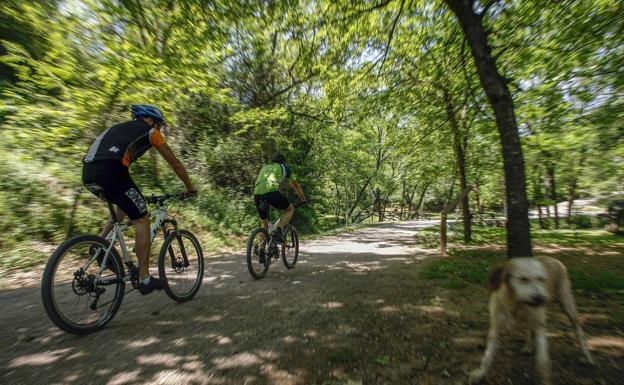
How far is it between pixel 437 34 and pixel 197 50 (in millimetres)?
5598

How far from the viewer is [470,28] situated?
13.1ft

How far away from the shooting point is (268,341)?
104 inches

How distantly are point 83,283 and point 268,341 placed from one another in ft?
6.61

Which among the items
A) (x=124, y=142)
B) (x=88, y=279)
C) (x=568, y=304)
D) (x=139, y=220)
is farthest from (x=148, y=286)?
(x=568, y=304)

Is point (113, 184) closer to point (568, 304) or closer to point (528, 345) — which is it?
point (528, 345)

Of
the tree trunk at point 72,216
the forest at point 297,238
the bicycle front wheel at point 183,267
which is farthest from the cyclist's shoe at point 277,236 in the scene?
the tree trunk at point 72,216

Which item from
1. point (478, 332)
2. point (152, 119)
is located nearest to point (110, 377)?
point (152, 119)

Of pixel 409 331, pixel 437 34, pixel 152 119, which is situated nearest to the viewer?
pixel 409 331

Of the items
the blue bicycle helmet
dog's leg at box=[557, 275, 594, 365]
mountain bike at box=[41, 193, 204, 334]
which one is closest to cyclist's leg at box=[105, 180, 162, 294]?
mountain bike at box=[41, 193, 204, 334]

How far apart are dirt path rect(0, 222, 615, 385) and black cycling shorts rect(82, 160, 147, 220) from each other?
130cm

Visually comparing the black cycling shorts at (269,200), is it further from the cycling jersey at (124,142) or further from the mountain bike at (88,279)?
the cycling jersey at (124,142)

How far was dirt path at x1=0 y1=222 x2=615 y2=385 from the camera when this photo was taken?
6.88 ft

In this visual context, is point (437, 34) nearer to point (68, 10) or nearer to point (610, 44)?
point (610, 44)

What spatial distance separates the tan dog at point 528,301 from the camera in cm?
190
